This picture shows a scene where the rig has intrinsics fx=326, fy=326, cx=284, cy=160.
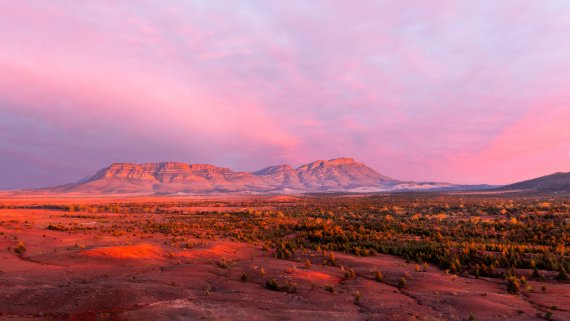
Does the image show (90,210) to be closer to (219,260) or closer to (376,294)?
(219,260)

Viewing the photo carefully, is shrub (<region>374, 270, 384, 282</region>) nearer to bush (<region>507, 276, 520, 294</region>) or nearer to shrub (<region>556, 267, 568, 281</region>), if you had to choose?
bush (<region>507, 276, 520, 294</region>)

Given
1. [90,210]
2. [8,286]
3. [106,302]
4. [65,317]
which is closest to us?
[65,317]

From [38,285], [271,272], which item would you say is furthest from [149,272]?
[271,272]

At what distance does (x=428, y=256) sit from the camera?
64.1ft

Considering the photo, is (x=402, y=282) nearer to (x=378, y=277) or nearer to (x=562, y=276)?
(x=378, y=277)

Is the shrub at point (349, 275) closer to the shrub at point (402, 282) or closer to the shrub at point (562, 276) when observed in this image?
the shrub at point (402, 282)

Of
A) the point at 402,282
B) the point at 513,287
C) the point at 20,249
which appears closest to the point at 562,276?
the point at 513,287

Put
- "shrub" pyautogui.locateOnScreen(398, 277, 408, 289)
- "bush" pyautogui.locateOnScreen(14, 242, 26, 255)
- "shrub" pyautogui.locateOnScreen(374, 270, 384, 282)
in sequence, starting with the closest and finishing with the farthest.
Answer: "shrub" pyautogui.locateOnScreen(398, 277, 408, 289) → "shrub" pyautogui.locateOnScreen(374, 270, 384, 282) → "bush" pyautogui.locateOnScreen(14, 242, 26, 255)

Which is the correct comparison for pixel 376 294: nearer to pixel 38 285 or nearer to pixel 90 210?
pixel 38 285

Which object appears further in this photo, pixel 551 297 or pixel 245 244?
pixel 245 244

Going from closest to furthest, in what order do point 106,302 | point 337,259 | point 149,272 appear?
point 106,302 < point 149,272 < point 337,259

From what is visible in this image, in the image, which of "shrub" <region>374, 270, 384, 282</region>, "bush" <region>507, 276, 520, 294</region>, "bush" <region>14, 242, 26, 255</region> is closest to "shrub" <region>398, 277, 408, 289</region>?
"shrub" <region>374, 270, 384, 282</region>

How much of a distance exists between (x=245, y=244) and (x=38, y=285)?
14.3m

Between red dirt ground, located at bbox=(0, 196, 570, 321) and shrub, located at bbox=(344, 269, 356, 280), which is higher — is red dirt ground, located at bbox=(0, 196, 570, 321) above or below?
above
